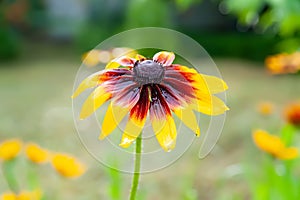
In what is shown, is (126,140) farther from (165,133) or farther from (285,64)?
(285,64)

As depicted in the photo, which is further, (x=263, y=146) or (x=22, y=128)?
(x=22, y=128)

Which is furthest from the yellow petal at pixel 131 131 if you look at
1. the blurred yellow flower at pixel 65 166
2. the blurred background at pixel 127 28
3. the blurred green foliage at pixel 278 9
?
the blurred green foliage at pixel 278 9

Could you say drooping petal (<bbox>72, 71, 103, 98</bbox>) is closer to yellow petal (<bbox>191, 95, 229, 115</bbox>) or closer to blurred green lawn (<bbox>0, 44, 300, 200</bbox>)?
yellow petal (<bbox>191, 95, 229, 115</bbox>)

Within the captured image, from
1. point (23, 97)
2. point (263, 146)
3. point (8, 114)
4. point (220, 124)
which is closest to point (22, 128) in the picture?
point (8, 114)

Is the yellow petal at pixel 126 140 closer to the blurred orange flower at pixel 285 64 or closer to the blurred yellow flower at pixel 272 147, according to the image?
the blurred yellow flower at pixel 272 147

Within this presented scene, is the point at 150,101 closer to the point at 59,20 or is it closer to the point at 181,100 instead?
→ the point at 181,100

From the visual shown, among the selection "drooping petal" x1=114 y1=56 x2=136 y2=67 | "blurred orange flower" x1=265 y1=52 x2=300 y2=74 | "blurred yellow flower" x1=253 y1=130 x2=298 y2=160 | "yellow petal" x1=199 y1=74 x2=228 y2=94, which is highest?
"blurred orange flower" x1=265 y1=52 x2=300 y2=74

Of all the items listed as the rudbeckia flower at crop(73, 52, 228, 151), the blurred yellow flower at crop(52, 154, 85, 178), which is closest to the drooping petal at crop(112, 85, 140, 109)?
the rudbeckia flower at crop(73, 52, 228, 151)

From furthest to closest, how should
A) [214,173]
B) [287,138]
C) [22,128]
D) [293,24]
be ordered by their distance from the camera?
[22,128], [214,173], [293,24], [287,138]
